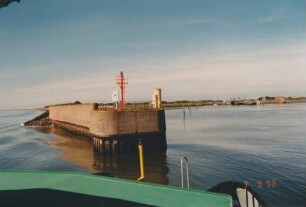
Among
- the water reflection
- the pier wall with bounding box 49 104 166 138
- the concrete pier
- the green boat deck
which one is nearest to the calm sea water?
the water reflection

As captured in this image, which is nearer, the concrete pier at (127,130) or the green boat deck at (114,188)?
the green boat deck at (114,188)

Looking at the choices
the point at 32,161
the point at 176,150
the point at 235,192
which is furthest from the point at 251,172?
the point at 32,161

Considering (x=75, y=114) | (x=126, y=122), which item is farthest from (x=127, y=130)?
(x=75, y=114)

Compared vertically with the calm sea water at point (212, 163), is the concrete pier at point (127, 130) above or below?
above

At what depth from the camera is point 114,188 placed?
18.8 ft

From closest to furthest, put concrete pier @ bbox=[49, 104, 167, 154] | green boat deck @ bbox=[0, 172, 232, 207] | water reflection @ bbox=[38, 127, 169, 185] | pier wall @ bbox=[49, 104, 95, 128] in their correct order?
1. green boat deck @ bbox=[0, 172, 232, 207]
2. water reflection @ bbox=[38, 127, 169, 185]
3. concrete pier @ bbox=[49, 104, 167, 154]
4. pier wall @ bbox=[49, 104, 95, 128]

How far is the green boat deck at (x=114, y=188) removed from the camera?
16.5ft

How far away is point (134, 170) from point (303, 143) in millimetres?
17931

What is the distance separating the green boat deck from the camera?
198 inches

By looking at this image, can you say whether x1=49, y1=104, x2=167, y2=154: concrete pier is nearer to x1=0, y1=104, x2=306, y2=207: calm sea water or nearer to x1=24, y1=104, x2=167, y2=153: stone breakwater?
x1=24, y1=104, x2=167, y2=153: stone breakwater

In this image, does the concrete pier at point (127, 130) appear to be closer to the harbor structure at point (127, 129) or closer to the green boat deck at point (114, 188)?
the harbor structure at point (127, 129)

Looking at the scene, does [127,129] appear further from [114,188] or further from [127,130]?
[114,188]

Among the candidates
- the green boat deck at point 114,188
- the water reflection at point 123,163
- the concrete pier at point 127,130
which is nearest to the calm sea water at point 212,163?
the water reflection at point 123,163

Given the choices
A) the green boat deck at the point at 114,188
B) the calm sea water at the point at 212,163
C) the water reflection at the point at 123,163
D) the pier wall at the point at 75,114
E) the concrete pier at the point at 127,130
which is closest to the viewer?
the green boat deck at the point at 114,188
